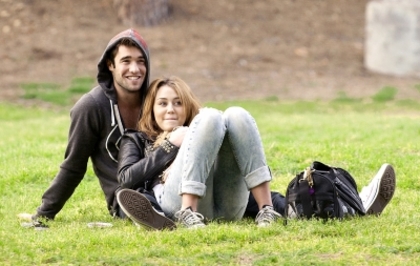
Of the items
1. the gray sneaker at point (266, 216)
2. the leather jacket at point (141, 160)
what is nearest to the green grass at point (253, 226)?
the gray sneaker at point (266, 216)

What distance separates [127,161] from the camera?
243 inches

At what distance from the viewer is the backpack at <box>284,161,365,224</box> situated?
5.96m

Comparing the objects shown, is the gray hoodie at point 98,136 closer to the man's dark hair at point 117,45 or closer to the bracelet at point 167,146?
the man's dark hair at point 117,45

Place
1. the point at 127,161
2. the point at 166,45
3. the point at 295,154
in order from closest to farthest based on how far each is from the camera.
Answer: the point at 127,161
the point at 295,154
the point at 166,45

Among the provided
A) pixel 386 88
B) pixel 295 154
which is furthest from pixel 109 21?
pixel 295 154

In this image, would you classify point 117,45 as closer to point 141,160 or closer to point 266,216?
point 141,160

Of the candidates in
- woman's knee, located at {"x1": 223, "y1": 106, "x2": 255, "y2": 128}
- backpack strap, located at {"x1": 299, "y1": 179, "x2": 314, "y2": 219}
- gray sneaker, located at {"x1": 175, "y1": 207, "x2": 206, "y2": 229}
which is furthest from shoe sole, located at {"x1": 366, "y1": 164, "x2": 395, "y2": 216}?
gray sneaker, located at {"x1": 175, "y1": 207, "x2": 206, "y2": 229}

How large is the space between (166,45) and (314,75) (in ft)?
9.38

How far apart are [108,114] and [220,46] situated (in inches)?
503

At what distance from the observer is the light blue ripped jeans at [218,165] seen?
19.2ft

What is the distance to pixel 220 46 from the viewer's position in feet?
62.5

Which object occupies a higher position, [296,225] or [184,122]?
[184,122]

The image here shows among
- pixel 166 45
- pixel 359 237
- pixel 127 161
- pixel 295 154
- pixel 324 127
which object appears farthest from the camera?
pixel 166 45

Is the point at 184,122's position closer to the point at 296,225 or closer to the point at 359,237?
the point at 296,225
